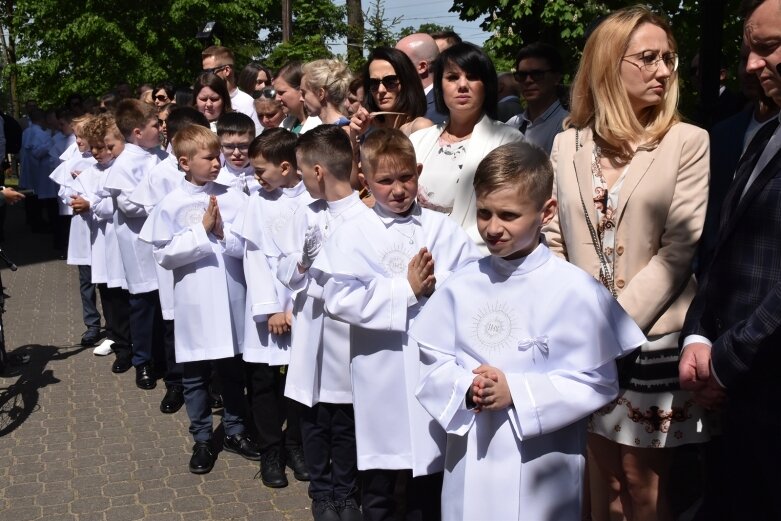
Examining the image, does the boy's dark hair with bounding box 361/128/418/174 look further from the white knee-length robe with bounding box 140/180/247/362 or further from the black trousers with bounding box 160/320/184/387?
the black trousers with bounding box 160/320/184/387

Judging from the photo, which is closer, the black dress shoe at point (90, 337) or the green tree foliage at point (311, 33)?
the black dress shoe at point (90, 337)

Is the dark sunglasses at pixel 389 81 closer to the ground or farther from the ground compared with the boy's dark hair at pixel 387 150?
farther from the ground

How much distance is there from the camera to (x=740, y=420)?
291 cm

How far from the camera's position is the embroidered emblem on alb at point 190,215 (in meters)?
5.80

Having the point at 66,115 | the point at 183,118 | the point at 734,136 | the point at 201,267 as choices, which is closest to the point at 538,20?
the point at 183,118

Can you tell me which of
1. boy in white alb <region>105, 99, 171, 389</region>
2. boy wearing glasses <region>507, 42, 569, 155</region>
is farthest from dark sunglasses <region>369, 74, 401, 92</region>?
boy in white alb <region>105, 99, 171, 389</region>

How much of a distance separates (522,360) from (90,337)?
702 cm

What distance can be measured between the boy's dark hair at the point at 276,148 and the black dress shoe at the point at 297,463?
1.79 metres

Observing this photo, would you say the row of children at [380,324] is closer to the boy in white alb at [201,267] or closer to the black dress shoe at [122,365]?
the boy in white alb at [201,267]

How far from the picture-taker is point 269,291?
5355 mm

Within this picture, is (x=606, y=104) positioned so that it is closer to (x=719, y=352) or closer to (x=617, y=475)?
(x=719, y=352)

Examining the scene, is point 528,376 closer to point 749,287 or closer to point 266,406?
point 749,287

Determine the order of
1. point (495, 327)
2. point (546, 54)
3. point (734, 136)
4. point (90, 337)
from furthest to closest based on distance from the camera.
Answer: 1. point (90, 337)
2. point (546, 54)
3. point (734, 136)
4. point (495, 327)

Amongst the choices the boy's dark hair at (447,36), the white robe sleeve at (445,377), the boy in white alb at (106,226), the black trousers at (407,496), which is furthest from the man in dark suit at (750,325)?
the boy in white alb at (106,226)
